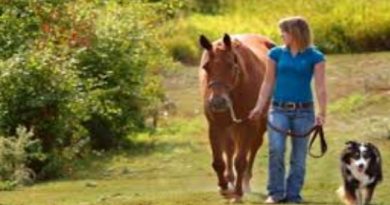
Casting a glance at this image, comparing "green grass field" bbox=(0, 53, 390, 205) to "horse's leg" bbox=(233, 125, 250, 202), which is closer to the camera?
"horse's leg" bbox=(233, 125, 250, 202)

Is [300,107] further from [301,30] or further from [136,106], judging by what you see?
[136,106]

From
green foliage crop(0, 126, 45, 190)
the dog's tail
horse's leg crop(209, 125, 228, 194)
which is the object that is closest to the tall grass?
green foliage crop(0, 126, 45, 190)

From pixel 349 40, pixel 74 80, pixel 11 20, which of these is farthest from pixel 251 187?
pixel 349 40

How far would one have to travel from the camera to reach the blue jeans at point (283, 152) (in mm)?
11531

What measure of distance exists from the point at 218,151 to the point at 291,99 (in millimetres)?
1186

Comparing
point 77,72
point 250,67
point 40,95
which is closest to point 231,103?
point 250,67

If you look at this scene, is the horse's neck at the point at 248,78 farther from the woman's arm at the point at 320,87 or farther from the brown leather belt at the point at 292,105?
the woman's arm at the point at 320,87

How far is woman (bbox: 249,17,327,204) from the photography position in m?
11.3

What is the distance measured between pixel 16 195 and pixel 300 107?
544 centimetres

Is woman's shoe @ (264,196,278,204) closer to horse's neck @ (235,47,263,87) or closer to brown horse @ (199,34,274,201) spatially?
brown horse @ (199,34,274,201)

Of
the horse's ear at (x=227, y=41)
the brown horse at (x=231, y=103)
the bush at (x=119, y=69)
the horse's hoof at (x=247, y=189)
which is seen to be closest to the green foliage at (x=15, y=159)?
the bush at (x=119, y=69)

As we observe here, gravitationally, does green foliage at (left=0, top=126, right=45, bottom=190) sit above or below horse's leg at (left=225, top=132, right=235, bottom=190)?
below

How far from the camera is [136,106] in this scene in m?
22.4

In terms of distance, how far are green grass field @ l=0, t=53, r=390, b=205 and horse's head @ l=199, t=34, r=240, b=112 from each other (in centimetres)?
117
